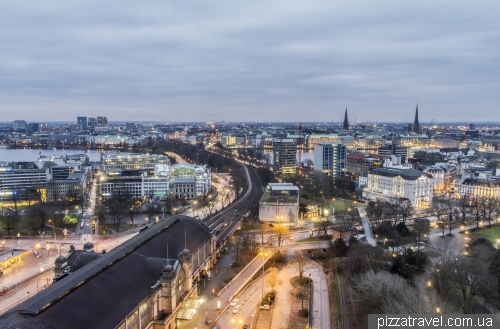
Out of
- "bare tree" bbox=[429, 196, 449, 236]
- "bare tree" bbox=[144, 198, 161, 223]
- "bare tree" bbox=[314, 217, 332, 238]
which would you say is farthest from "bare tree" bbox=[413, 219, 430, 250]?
"bare tree" bbox=[144, 198, 161, 223]

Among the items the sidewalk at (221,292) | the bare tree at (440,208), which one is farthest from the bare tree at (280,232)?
the bare tree at (440,208)

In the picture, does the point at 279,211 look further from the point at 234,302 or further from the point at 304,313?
the point at 304,313

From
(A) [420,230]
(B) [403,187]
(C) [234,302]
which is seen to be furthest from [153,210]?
(B) [403,187]

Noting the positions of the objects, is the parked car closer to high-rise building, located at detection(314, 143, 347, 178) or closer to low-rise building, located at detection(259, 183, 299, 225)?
low-rise building, located at detection(259, 183, 299, 225)

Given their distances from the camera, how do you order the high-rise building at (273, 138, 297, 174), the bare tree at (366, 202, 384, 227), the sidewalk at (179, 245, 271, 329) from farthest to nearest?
the high-rise building at (273, 138, 297, 174), the bare tree at (366, 202, 384, 227), the sidewalk at (179, 245, 271, 329)

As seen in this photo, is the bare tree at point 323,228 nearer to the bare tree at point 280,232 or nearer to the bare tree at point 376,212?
the bare tree at point 280,232

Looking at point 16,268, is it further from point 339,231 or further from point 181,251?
point 339,231

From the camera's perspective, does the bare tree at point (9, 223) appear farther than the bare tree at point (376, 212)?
No
